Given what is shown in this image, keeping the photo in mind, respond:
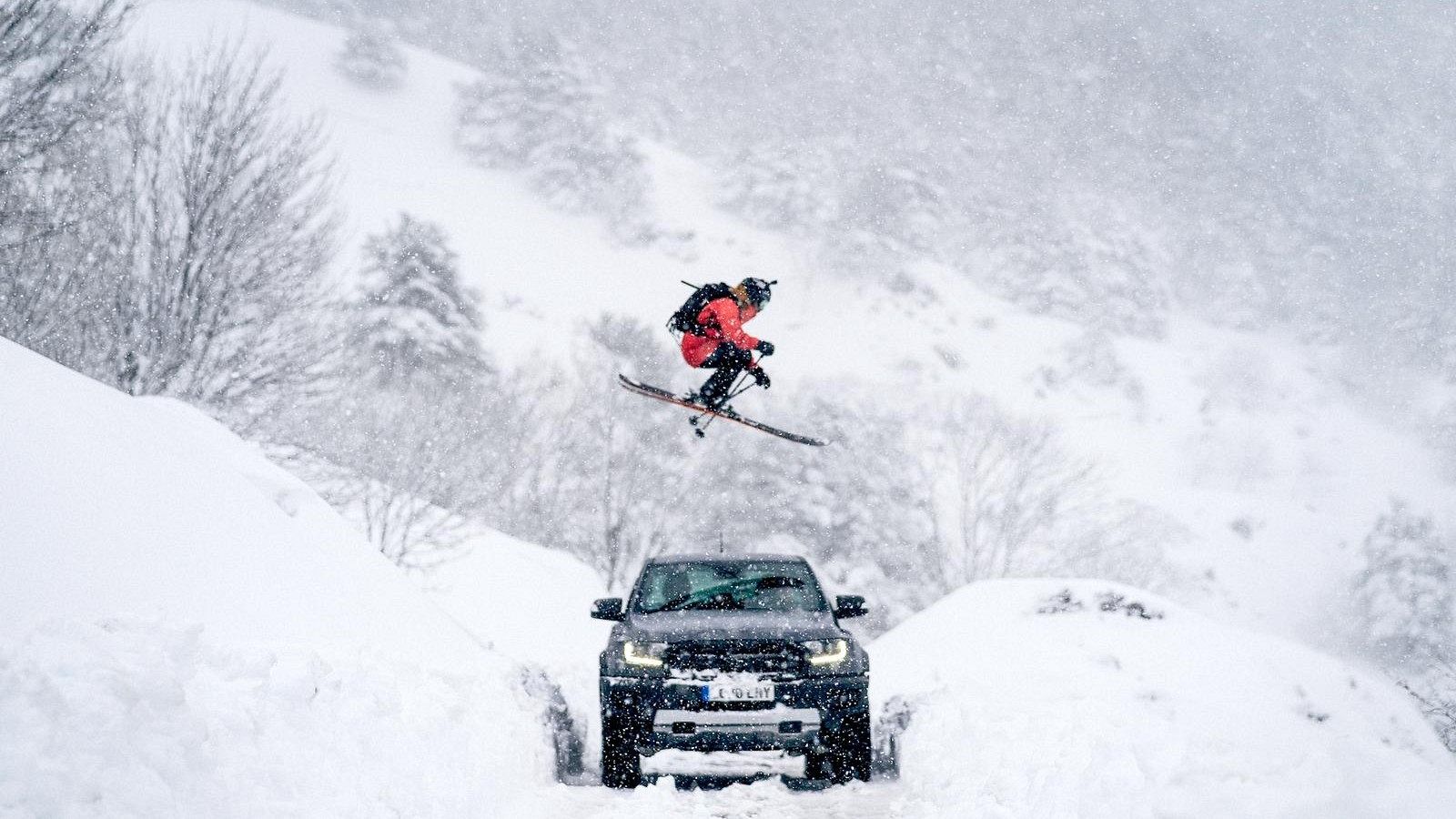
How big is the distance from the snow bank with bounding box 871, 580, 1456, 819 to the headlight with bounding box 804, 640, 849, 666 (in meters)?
0.90

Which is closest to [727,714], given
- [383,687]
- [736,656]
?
[736,656]

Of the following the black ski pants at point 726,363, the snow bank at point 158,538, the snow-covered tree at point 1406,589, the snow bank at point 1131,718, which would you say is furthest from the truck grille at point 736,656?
the snow-covered tree at point 1406,589

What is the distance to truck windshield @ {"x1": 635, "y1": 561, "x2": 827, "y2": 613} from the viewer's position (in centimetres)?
636

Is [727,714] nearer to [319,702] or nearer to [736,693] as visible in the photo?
[736,693]

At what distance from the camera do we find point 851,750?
5.53 meters

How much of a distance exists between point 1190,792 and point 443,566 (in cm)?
1775

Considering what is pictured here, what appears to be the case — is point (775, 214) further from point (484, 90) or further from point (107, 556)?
point (107, 556)

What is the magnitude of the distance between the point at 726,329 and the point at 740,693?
4.22m

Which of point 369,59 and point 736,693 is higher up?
point 369,59

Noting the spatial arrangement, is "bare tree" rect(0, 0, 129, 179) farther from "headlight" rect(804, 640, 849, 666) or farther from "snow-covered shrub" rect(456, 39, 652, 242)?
"snow-covered shrub" rect(456, 39, 652, 242)

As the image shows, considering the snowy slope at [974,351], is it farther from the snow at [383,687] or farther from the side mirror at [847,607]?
the side mirror at [847,607]

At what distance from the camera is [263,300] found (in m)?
13.0

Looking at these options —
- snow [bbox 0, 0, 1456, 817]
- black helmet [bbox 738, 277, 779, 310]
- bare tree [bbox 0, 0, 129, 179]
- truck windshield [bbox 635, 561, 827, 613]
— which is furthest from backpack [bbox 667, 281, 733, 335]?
bare tree [bbox 0, 0, 129, 179]

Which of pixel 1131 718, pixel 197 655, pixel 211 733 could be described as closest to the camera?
pixel 211 733
